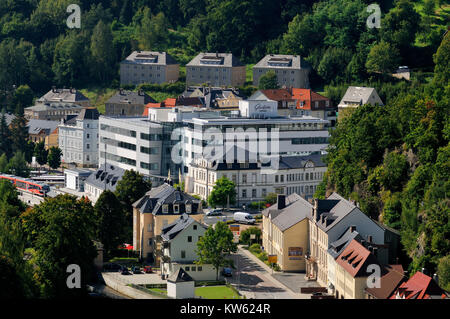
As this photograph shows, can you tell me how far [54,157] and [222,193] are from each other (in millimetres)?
37493

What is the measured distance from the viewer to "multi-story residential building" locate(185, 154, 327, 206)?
324 feet

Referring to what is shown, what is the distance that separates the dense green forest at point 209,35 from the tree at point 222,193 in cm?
5425

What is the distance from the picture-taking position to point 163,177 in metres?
107

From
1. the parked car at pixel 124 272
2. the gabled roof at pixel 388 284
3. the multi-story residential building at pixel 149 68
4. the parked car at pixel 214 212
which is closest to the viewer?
the gabled roof at pixel 388 284

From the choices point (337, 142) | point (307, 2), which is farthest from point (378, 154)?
point (307, 2)

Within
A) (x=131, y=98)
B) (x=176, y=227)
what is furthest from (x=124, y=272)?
(x=131, y=98)

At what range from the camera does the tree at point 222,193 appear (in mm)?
95500

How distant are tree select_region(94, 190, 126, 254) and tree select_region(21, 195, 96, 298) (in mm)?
2047

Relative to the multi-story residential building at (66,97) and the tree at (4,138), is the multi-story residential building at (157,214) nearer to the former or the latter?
the tree at (4,138)

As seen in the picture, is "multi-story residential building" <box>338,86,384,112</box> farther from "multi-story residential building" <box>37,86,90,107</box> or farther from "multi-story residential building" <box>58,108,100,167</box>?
"multi-story residential building" <box>37,86,90,107</box>

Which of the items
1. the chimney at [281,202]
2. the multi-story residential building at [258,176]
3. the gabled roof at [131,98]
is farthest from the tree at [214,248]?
the gabled roof at [131,98]

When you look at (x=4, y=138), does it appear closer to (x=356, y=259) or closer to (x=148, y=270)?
(x=148, y=270)

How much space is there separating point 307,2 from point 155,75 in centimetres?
2840

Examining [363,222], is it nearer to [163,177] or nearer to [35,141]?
[163,177]
